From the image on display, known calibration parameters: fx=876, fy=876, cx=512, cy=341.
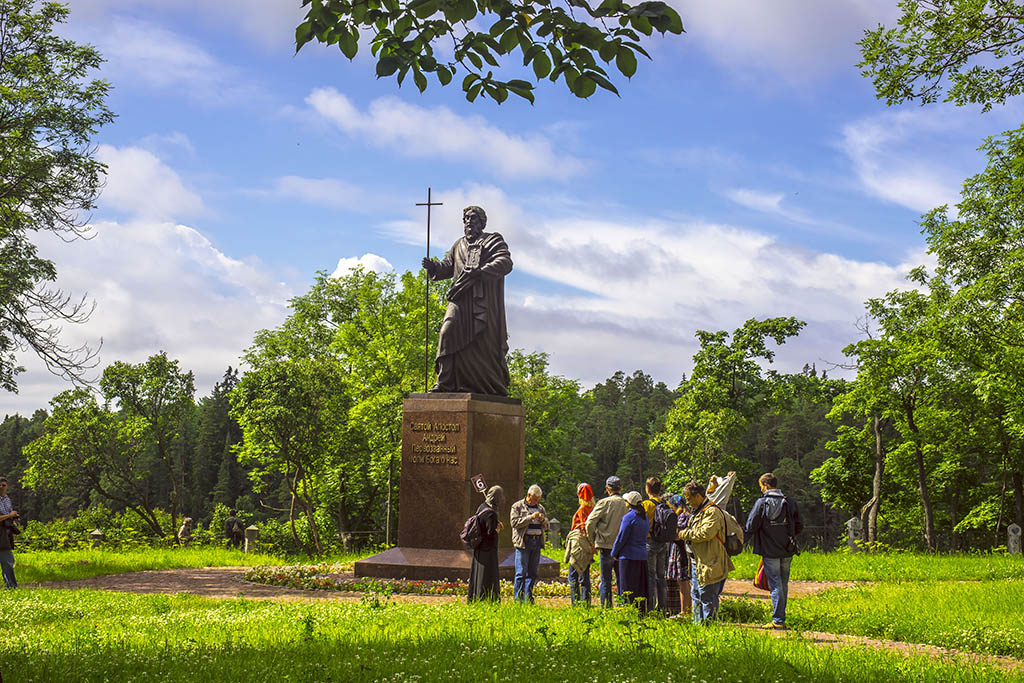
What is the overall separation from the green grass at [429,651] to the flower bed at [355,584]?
263 cm

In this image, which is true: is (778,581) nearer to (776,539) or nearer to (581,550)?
(776,539)

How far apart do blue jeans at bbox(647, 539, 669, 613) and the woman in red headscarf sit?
0.70 meters

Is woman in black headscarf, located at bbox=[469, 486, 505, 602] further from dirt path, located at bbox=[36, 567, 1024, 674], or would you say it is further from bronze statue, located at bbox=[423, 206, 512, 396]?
bronze statue, located at bbox=[423, 206, 512, 396]

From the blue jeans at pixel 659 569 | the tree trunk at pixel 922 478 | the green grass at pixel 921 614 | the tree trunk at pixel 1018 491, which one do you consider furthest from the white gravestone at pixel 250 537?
the tree trunk at pixel 1018 491

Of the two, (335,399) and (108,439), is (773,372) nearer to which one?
(335,399)

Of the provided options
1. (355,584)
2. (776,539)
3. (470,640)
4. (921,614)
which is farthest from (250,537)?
(921,614)

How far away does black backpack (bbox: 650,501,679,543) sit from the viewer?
10117mm

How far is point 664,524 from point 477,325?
5.54 m

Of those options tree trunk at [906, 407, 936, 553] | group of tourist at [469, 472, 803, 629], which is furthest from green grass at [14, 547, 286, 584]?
tree trunk at [906, 407, 936, 553]

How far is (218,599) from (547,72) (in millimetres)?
8970

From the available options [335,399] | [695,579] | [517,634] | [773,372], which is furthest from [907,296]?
[517,634]

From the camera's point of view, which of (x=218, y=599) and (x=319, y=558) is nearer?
(x=218, y=599)

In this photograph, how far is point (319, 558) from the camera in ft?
64.5

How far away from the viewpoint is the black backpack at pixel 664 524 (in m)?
10.1
